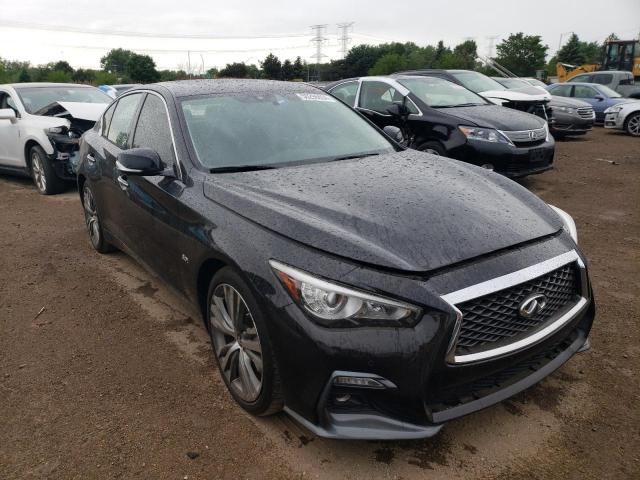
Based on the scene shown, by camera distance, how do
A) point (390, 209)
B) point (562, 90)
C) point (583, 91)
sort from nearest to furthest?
point (390, 209) < point (583, 91) < point (562, 90)

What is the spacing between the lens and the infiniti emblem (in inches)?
85.0

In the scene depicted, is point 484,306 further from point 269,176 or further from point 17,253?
point 17,253

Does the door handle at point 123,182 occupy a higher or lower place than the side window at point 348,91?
lower

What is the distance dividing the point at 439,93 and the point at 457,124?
1227mm

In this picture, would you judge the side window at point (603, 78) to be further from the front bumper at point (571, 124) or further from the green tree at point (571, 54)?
the green tree at point (571, 54)

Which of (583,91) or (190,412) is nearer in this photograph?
(190,412)

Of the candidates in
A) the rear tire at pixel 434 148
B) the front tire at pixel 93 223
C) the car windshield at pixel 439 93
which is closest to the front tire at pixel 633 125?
the car windshield at pixel 439 93

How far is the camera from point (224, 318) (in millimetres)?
2641

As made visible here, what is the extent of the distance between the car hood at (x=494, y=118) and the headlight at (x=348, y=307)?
5.18 meters

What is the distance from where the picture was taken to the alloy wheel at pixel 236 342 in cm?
243

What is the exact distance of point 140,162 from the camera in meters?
2.99

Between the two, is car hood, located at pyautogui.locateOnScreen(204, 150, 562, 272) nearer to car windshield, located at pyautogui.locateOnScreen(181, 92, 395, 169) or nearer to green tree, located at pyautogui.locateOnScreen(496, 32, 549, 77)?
car windshield, located at pyautogui.locateOnScreen(181, 92, 395, 169)

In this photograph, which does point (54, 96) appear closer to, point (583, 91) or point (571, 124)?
point (571, 124)

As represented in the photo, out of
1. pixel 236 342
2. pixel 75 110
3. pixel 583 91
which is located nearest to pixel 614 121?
pixel 583 91
